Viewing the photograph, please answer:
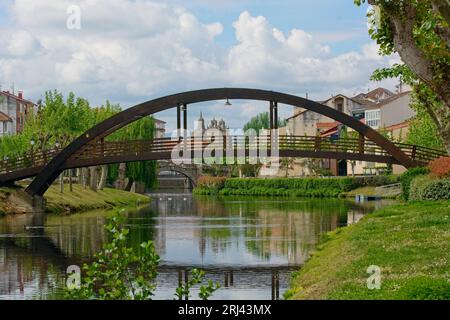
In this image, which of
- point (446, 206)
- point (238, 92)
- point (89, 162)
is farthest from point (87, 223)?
point (446, 206)

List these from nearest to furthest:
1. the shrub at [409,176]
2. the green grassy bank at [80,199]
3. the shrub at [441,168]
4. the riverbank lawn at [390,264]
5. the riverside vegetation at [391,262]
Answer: the riverbank lawn at [390,264]
the riverside vegetation at [391,262]
the shrub at [441,168]
the shrub at [409,176]
the green grassy bank at [80,199]

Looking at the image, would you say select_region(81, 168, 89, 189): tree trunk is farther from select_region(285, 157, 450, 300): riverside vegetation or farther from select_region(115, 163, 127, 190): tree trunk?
select_region(285, 157, 450, 300): riverside vegetation

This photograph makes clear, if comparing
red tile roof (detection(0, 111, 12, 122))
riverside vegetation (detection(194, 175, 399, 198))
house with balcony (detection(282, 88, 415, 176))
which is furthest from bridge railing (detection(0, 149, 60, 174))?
red tile roof (detection(0, 111, 12, 122))

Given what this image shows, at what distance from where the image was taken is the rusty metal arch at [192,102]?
5825cm

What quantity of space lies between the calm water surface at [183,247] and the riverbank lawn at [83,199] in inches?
233

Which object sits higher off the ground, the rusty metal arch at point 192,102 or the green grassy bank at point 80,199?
the rusty metal arch at point 192,102

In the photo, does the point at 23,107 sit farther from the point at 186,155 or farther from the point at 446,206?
the point at 446,206

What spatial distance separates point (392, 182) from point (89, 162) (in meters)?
50.7

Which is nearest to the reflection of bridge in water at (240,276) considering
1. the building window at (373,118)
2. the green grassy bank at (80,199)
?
the green grassy bank at (80,199)

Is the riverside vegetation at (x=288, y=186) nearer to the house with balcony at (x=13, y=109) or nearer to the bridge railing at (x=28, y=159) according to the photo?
the house with balcony at (x=13, y=109)

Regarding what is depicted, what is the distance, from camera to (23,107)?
16550 cm

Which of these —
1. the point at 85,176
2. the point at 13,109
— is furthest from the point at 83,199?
the point at 13,109

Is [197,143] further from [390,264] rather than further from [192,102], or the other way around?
[390,264]

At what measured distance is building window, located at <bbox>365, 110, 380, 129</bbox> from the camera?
13662 cm
